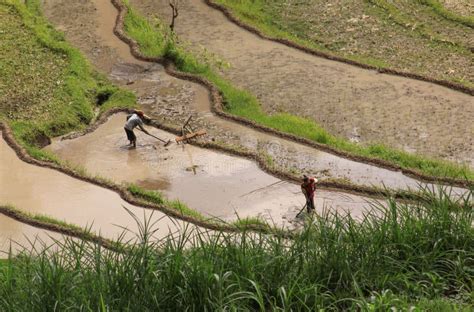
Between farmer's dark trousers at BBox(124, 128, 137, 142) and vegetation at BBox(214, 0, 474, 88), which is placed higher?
vegetation at BBox(214, 0, 474, 88)

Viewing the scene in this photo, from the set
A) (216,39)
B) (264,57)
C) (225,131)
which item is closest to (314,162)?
(225,131)

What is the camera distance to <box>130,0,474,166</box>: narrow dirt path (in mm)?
16438

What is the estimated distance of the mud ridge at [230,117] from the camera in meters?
14.6

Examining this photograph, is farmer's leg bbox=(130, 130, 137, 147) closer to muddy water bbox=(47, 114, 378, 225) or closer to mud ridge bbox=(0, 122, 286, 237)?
muddy water bbox=(47, 114, 378, 225)

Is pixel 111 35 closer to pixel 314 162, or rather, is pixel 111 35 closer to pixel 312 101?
pixel 312 101

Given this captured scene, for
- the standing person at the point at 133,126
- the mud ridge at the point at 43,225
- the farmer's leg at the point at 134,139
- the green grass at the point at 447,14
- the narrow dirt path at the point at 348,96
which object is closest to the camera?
the mud ridge at the point at 43,225

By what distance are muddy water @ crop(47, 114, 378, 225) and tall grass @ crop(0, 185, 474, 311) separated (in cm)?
440

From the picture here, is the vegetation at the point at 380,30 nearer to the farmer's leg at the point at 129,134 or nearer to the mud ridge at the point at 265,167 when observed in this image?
the mud ridge at the point at 265,167

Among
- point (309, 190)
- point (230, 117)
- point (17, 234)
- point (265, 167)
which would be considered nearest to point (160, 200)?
point (265, 167)

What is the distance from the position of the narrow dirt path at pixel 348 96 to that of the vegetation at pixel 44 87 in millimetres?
2899

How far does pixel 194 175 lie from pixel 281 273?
6805 millimetres

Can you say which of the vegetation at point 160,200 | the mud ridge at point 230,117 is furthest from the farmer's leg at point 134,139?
the mud ridge at point 230,117

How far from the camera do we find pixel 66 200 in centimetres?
1438

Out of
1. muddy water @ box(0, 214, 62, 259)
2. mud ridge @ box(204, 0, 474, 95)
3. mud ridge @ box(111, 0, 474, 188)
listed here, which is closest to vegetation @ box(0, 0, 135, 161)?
mud ridge @ box(111, 0, 474, 188)
